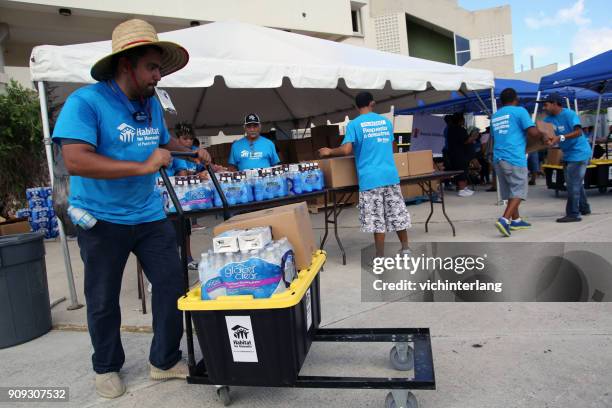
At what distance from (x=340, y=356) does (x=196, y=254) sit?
420 centimetres

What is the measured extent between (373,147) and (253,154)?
1.51m

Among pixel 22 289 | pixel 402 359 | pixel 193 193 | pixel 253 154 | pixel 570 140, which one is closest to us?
pixel 402 359

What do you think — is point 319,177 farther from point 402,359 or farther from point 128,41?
point 128,41

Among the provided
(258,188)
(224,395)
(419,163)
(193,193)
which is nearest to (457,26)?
(419,163)

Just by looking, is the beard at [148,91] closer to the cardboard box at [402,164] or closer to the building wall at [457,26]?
the cardboard box at [402,164]

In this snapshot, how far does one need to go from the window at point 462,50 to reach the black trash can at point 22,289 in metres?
25.0

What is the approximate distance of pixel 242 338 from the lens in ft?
6.95

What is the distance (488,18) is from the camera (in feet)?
84.0

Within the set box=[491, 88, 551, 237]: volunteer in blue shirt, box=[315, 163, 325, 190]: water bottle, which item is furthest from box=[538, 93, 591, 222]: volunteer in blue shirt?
box=[315, 163, 325, 190]: water bottle

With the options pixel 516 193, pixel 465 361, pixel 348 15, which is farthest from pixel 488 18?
pixel 465 361

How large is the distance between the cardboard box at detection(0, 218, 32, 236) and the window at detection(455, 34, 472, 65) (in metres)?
23.7

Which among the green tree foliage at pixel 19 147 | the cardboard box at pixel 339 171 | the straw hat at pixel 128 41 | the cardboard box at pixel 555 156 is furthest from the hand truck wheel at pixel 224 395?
the green tree foliage at pixel 19 147

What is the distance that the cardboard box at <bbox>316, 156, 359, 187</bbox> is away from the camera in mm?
5195

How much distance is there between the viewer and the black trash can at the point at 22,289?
11.9ft
